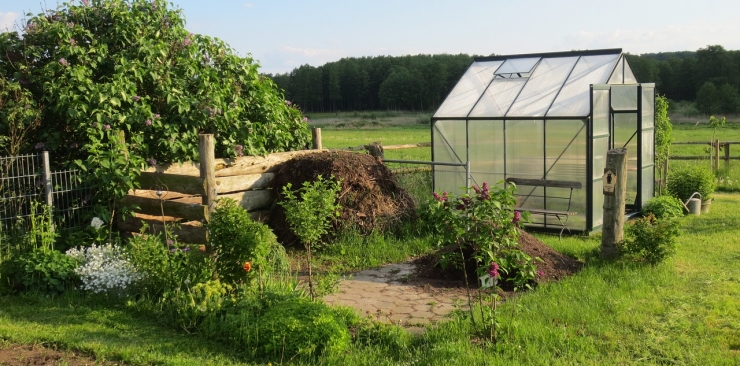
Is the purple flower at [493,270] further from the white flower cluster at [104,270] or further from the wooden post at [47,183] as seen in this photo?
the wooden post at [47,183]

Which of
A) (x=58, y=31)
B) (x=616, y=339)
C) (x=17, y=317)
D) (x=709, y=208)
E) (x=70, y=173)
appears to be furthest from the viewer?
(x=709, y=208)

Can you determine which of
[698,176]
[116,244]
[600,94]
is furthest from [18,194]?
[698,176]

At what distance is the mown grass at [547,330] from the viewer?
533 centimetres

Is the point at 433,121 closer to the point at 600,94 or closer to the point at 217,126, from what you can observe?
the point at 600,94

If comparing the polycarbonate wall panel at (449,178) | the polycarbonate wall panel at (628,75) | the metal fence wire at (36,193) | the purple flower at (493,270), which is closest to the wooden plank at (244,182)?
the metal fence wire at (36,193)

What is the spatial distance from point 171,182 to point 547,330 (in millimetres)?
5013

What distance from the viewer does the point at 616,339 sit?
5.81 m

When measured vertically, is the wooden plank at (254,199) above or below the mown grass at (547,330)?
above

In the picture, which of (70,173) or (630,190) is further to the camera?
(630,190)

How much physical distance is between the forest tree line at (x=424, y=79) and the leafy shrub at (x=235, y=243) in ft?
178

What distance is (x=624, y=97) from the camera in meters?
12.6

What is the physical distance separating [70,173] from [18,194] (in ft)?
2.48

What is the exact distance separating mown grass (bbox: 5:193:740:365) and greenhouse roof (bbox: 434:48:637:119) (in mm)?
4542

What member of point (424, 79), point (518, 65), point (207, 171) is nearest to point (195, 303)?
point (207, 171)
